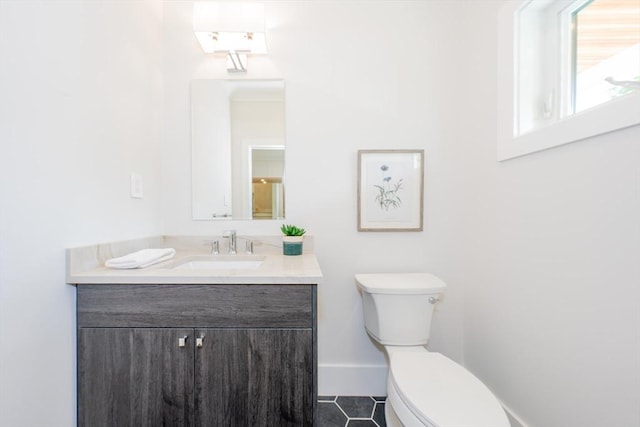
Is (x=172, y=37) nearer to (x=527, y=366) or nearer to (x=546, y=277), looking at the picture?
(x=546, y=277)

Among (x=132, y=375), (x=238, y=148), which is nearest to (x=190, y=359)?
(x=132, y=375)

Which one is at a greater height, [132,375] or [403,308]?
[403,308]

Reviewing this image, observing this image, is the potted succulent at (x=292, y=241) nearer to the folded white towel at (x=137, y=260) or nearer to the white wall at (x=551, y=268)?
the folded white towel at (x=137, y=260)

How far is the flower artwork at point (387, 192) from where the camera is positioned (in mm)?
1664

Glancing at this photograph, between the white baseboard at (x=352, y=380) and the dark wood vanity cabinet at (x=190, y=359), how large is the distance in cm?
68

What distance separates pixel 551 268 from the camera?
43.4 inches

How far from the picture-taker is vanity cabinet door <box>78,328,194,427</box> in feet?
3.32

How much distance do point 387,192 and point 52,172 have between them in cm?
149

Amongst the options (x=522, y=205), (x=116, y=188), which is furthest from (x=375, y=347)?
(x=116, y=188)

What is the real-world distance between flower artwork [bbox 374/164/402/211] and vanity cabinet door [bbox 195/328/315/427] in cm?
94

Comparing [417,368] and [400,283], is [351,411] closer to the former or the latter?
[417,368]

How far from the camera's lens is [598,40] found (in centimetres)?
106

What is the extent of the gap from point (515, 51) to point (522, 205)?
716 mm

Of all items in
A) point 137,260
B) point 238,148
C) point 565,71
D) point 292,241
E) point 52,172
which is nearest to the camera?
point 52,172
